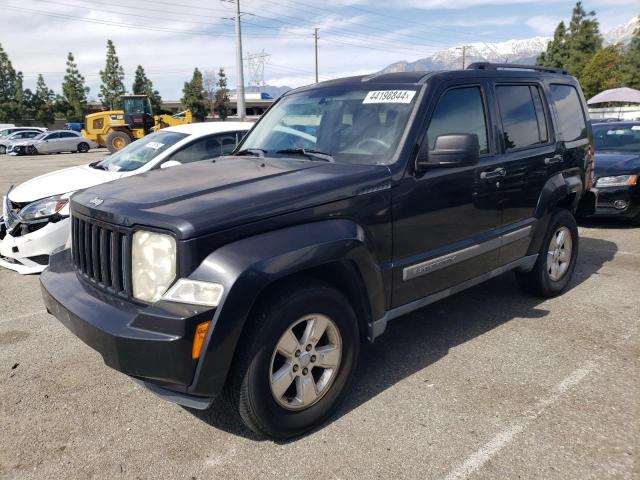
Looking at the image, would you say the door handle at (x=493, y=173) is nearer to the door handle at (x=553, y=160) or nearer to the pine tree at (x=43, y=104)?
the door handle at (x=553, y=160)

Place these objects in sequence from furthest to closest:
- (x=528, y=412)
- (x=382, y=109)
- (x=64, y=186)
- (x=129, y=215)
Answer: (x=64, y=186)
(x=382, y=109)
(x=528, y=412)
(x=129, y=215)

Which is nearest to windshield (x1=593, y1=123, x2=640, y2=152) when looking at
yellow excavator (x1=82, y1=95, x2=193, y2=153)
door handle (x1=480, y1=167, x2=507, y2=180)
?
door handle (x1=480, y1=167, x2=507, y2=180)

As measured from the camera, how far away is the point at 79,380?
3.59m

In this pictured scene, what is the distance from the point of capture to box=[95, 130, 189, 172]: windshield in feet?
21.1

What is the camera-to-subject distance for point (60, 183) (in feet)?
20.0

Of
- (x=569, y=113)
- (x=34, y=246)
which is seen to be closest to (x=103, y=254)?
(x=34, y=246)

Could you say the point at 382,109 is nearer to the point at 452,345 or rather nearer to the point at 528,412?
the point at 452,345

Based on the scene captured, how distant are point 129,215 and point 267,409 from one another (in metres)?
1.21

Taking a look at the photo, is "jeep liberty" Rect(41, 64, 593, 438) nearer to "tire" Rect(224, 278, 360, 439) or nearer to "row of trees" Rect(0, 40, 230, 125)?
"tire" Rect(224, 278, 360, 439)

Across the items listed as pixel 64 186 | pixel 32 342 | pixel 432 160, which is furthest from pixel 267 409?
pixel 64 186

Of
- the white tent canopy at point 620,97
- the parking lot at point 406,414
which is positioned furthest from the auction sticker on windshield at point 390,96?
the white tent canopy at point 620,97

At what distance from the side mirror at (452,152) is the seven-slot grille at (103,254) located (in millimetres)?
1832

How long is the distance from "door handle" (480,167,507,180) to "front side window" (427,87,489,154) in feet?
0.54

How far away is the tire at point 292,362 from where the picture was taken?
261 cm
